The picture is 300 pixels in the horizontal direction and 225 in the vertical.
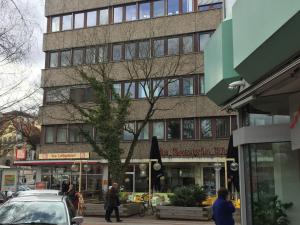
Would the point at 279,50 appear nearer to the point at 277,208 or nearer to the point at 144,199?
the point at 277,208

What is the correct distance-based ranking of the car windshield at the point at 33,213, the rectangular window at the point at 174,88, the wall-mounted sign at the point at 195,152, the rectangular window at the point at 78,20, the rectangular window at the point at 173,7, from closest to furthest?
1. the car windshield at the point at 33,213
2. the wall-mounted sign at the point at 195,152
3. the rectangular window at the point at 174,88
4. the rectangular window at the point at 173,7
5. the rectangular window at the point at 78,20

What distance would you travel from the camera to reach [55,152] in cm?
4328

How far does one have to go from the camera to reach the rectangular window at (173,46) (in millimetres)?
39562

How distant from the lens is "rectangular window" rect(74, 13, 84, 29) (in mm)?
44281

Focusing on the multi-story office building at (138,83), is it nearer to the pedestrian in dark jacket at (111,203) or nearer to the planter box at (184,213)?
the planter box at (184,213)

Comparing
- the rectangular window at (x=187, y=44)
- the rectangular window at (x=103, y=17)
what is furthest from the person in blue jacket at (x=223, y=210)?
the rectangular window at (x=103, y=17)

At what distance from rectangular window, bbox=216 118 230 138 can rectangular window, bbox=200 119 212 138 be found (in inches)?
25.1

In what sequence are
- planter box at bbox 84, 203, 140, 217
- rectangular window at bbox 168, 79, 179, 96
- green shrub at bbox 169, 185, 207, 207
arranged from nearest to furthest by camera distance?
green shrub at bbox 169, 185, 207, 207, planter box at bbox 84, 203, 140, 217, rectangular window at bbox 168, 79, 179, 96

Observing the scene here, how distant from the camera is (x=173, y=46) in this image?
1561 inches

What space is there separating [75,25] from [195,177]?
678 inches

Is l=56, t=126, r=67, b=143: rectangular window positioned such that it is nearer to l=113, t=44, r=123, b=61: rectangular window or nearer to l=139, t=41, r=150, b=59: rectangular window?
l=113, t=44, r=123, b=61: rectangular window

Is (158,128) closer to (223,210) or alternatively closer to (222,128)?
(222,128)

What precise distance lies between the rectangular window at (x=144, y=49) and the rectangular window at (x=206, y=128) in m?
6.59

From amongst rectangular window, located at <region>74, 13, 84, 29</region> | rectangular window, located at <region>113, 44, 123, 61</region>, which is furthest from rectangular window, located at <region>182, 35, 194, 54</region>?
rectangular window, located at <region>74, 13, 84, 29</region>
